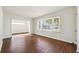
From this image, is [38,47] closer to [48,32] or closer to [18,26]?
[48,32]

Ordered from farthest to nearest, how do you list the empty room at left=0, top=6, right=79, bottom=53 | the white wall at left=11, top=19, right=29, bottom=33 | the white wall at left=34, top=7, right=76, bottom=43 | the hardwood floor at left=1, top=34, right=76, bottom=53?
1. the white wall at left=11, top=19, right=29, bottom=33
2. the white wall at left=34, top=7, right=76, bottom=43
3. the empty room at left=0, top=6, right=79, bottom=53
4. the hardwood floor at left=1, top=34, right=76, bottom=53

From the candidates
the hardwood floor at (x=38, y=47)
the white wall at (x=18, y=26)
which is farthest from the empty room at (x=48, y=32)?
the white wall at (x=18, y=26)

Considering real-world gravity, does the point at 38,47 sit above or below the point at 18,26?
below

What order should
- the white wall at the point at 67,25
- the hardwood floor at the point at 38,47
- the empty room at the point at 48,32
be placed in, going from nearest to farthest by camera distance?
the hardwood floor at the point at 38,47
the empty room at the point at 48,32
the white wall at the point at 67,25

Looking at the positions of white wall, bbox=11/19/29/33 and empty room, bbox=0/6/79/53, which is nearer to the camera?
empty room, bbox=0/6/79/53

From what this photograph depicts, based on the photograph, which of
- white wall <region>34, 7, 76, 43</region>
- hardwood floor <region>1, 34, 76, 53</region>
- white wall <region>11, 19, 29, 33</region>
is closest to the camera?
hardwood floor <region>1, 34, 76, 53</region>

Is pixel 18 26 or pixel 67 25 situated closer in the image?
pixel 67 25

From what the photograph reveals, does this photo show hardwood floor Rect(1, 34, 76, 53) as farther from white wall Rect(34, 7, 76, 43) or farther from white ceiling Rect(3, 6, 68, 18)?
white ceiling Rect(3, 6, 68, 18)

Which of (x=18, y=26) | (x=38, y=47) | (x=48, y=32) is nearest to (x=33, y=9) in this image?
(x=38, y=47)

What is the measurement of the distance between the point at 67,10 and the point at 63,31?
1.13 m

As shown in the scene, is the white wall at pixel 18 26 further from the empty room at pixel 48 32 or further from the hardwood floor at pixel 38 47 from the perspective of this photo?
the hardwood floor at pixel 38 47

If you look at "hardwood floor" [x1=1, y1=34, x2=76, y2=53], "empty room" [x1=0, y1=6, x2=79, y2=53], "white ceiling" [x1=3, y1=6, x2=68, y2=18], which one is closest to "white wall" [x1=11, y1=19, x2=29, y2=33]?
"empty room" [x1=0, y1=6, x2=79, y2=53]

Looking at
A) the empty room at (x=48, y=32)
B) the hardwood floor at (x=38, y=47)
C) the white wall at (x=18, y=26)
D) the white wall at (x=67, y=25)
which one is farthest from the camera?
the white wall at (x=18, y=26)
